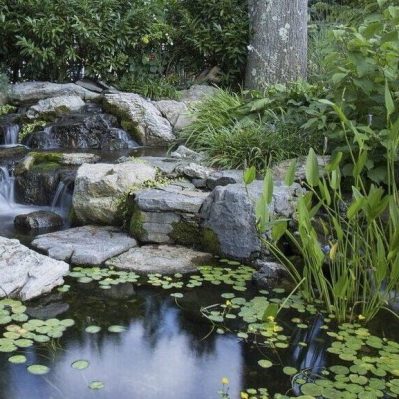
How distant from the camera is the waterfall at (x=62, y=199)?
5898 mm

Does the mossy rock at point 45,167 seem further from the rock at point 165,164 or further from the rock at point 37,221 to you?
the rock at point 165,164

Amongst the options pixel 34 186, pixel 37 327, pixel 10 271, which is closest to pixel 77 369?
pixel 37 327

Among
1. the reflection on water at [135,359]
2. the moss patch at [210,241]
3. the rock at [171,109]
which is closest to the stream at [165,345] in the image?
the reflection on water at [135,359]

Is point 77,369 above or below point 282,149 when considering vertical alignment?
below

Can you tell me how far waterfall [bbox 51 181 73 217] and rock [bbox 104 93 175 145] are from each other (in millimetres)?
2247

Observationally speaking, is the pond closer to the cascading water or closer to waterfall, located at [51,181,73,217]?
waterfall, located at [51,181,73,217]

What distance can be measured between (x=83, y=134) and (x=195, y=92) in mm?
2525

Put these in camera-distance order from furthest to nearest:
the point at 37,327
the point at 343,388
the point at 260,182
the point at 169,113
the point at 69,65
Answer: the point at 69,65 < the point at 169,113 < the point at 260,182 < the point at 37,327 < the point at 343,388

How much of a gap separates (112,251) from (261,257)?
46.3 inches

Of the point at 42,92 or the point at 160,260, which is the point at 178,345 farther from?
the point at 42,92

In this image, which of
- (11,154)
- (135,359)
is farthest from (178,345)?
(11,154)

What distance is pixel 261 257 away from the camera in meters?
4.66

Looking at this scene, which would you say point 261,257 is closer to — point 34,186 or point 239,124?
point 239,124

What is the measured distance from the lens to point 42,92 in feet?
28.7
